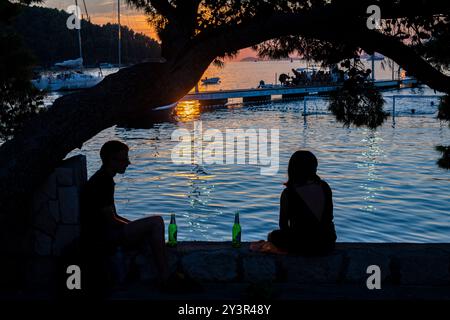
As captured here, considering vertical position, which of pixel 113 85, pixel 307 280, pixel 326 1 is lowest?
pixel 307 280

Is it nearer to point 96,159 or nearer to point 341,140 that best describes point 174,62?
point 96,159

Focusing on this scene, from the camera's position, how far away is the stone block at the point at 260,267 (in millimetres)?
6691

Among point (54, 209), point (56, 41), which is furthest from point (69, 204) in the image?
point (56, 41)

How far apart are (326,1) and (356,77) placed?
4.09 ft

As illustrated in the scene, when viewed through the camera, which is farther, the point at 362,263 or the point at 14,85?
the point at 14,85

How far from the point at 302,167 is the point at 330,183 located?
14.7 metres

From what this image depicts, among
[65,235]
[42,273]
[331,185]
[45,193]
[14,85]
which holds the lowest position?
[331,185]

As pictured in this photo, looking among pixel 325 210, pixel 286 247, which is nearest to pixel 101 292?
pixel 286 247

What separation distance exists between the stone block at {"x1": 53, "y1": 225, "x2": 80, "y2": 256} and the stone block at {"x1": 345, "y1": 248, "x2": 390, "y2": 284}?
111 inches

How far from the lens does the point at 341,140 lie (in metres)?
32.2

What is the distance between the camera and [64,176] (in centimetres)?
651

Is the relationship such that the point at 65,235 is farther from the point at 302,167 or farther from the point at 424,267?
the point at 424,267

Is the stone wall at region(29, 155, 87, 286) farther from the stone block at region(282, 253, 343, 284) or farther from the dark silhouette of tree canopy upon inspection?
the stone block at region(282, 253, 343, 284)

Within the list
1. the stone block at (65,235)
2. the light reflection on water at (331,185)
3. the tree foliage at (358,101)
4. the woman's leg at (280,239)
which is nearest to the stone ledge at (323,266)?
the woman's leg at (280,239)
